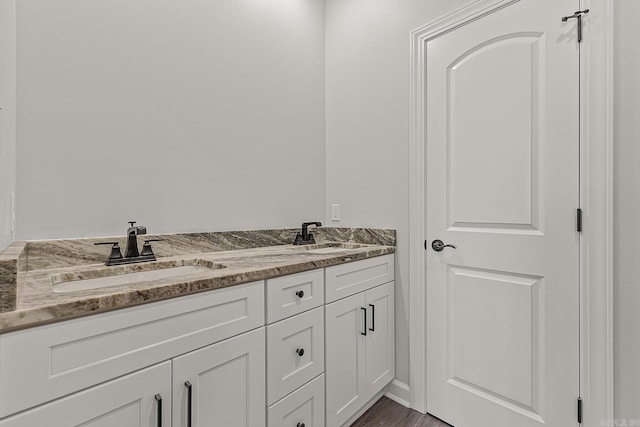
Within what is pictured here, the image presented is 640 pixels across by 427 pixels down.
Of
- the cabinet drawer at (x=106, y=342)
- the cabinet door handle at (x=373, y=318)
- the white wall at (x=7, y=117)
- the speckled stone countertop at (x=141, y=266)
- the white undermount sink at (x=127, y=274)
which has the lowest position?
the cabinet door handle at (x=373, y=318)

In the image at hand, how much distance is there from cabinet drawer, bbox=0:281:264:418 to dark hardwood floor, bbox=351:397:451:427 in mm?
1063

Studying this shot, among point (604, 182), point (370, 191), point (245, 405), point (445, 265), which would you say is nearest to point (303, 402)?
point (245, 405)

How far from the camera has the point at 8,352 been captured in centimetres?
69

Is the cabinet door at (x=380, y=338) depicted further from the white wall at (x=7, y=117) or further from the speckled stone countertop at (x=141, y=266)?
the white wall at (x=7, y=117)

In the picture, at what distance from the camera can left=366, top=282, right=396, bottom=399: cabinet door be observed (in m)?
1.76

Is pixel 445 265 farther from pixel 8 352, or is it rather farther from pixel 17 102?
pixel 17 102

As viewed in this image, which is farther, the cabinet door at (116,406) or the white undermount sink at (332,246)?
the white undermount sink at (332,246)

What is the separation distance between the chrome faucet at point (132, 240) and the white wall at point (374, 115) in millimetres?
1264

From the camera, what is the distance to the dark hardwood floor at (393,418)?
67.6 inches

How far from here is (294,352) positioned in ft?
4.36

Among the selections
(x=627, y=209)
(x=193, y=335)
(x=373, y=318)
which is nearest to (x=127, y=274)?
(x=193, y=335)

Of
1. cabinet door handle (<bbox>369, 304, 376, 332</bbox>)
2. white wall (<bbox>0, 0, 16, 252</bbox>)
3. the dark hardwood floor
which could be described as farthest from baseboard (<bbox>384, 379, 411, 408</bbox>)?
white wall (<bbox>0, 0, 16, 252</bbox>)

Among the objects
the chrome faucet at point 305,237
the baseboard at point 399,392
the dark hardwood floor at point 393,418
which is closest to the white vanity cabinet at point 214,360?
the dark hardwood floor at point 393,418

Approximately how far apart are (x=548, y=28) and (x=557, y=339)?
52.4 inches
